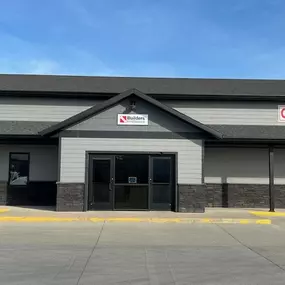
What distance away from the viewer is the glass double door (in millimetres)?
17953

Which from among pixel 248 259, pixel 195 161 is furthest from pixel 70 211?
pixel 248 259

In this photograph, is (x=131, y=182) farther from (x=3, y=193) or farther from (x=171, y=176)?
(x=3, y=193)

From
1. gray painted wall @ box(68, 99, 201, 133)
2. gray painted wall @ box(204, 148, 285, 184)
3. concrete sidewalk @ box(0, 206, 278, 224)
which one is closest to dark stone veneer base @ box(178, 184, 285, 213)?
gray painted wall @ box(204, 148, 285, 184)

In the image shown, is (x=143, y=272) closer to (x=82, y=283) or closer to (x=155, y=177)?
(x=82, y=283)

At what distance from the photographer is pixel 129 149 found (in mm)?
17938

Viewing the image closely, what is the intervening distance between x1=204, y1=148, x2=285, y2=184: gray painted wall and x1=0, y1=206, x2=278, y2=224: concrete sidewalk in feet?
9.22

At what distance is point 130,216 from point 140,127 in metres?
3.88

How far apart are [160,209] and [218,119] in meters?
6.01

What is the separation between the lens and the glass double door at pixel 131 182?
18.0 m

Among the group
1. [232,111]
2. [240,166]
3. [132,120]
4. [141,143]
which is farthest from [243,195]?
[132,120]

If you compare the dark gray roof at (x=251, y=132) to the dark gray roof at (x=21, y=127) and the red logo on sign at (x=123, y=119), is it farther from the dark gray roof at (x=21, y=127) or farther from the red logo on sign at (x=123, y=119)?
the dark gray roof at (x=21, y=127)

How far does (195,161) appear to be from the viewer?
17906mm

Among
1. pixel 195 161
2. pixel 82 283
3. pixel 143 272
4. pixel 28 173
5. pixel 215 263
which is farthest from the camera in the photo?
pixel 28 173

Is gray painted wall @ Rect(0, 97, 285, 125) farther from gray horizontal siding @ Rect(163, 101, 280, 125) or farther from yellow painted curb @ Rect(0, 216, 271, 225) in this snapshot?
yellow painted curb @ Rect(0, 216, 271, 225)
